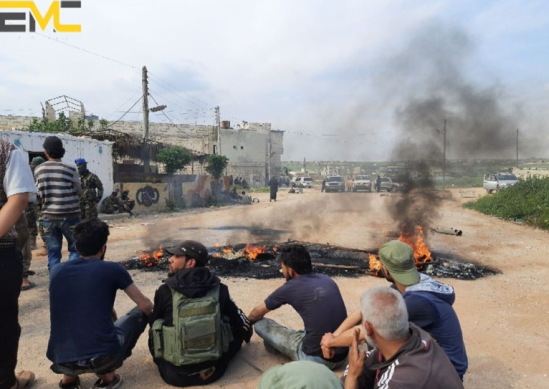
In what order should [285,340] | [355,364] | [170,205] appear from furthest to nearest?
[170,205]
[285,340]
[355,364]

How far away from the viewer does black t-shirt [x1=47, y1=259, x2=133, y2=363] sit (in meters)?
2.87

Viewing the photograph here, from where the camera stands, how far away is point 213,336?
318 cm

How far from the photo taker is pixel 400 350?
1917mm

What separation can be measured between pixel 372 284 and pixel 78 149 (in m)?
13.6

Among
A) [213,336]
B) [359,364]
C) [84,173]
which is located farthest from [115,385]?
[84,173]

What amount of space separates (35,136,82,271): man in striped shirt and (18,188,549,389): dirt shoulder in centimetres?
114

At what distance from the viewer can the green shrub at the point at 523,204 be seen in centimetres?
1390

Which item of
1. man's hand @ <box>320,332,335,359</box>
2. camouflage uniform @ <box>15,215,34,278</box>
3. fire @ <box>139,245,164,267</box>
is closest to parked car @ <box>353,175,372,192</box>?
fire @ <box>139,245,164,267</box>

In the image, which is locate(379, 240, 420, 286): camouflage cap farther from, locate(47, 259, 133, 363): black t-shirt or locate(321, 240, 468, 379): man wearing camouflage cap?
locate(47, 259, 133, 363): black t-shirt

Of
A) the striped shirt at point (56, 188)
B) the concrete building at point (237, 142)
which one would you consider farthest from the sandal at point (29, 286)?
the concrete building at point (237, 142)

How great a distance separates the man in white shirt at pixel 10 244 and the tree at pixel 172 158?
20.0m

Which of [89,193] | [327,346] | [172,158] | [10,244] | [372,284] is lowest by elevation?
[372,284]

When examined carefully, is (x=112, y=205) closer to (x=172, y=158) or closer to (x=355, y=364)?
(x=172, y=158)

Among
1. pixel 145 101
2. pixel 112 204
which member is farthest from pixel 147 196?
pixel 145 101
